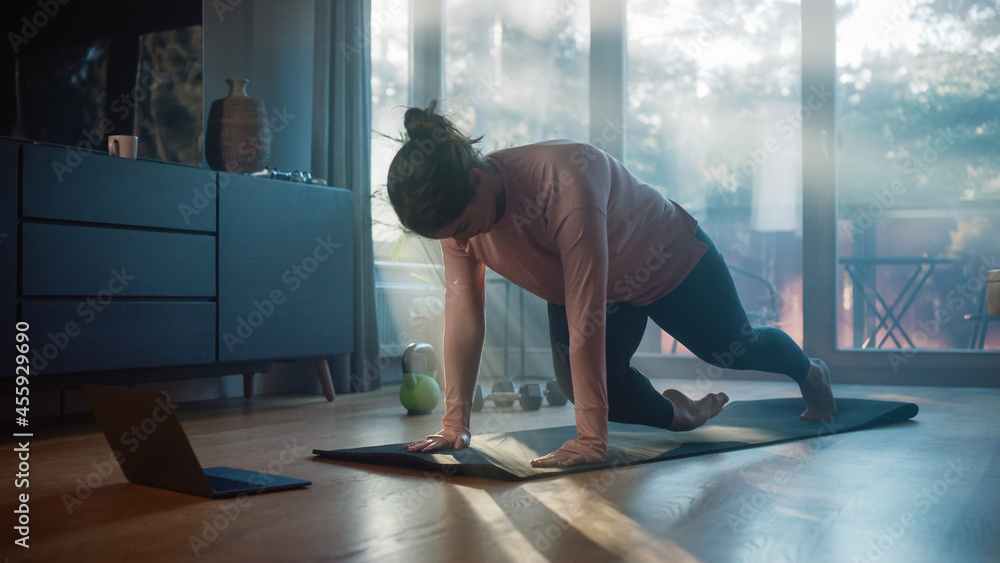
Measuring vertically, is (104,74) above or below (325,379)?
above

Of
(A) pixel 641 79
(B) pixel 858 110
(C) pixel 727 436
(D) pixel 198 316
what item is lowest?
(C) pixel 727 436

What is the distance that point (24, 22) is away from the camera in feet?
8.20

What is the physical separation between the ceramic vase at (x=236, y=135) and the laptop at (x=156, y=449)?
72.3 inches

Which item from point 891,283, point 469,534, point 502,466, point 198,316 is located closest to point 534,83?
point 891,283

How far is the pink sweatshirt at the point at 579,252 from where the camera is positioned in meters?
1.52

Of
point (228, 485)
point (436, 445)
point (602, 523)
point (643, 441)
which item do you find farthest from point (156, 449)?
point (643, 441)

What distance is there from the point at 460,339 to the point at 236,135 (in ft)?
5.96

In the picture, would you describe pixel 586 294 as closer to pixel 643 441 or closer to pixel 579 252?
pixel 579 252

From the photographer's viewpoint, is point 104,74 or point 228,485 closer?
point 228,485

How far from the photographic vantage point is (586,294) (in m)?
1.51

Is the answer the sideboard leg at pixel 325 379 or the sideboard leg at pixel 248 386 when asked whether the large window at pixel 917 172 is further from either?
the sideboard leg at pixel 248 386

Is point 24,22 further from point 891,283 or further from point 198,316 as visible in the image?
point 891,283

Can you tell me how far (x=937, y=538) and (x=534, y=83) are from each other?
3621 millimetres

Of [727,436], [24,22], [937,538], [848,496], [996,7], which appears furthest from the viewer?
[996,7]
